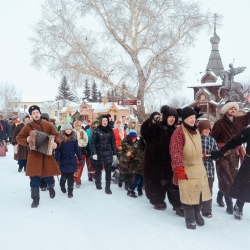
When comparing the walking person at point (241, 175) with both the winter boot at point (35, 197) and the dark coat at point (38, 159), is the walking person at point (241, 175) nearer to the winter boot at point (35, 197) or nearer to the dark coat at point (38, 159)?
the dark coat at point (38, 159)

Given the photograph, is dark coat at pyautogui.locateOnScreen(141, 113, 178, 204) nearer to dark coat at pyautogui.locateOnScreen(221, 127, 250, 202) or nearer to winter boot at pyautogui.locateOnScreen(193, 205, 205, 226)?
winter boot at pyautogui.locateOnScreen(193, 205, 205, 226)

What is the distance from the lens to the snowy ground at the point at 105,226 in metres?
4.13

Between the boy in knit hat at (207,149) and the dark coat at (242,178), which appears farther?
the boy in knit hat at (207,149)

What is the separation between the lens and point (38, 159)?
589 centimetres


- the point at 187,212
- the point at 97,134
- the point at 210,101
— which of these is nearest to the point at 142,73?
the point at 97,134

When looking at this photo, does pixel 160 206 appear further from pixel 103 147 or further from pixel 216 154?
pixel 103 147

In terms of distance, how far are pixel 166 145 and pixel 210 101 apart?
→ 37.2 m

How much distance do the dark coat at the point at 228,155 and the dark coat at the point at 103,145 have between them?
2.38m

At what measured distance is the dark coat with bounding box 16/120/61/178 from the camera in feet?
19.1

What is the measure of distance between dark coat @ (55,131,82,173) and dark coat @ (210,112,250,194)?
2764 mm

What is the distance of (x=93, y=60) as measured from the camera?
68.2 feet

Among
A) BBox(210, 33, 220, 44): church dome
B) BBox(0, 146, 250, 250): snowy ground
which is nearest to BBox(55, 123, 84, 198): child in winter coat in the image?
BBox(0, 146, 250, 250): snowy ground

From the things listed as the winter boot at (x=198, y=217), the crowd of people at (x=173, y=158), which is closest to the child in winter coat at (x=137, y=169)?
the crowd of people at (x=173, y=158)

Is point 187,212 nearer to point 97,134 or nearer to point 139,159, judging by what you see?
point 139,159
